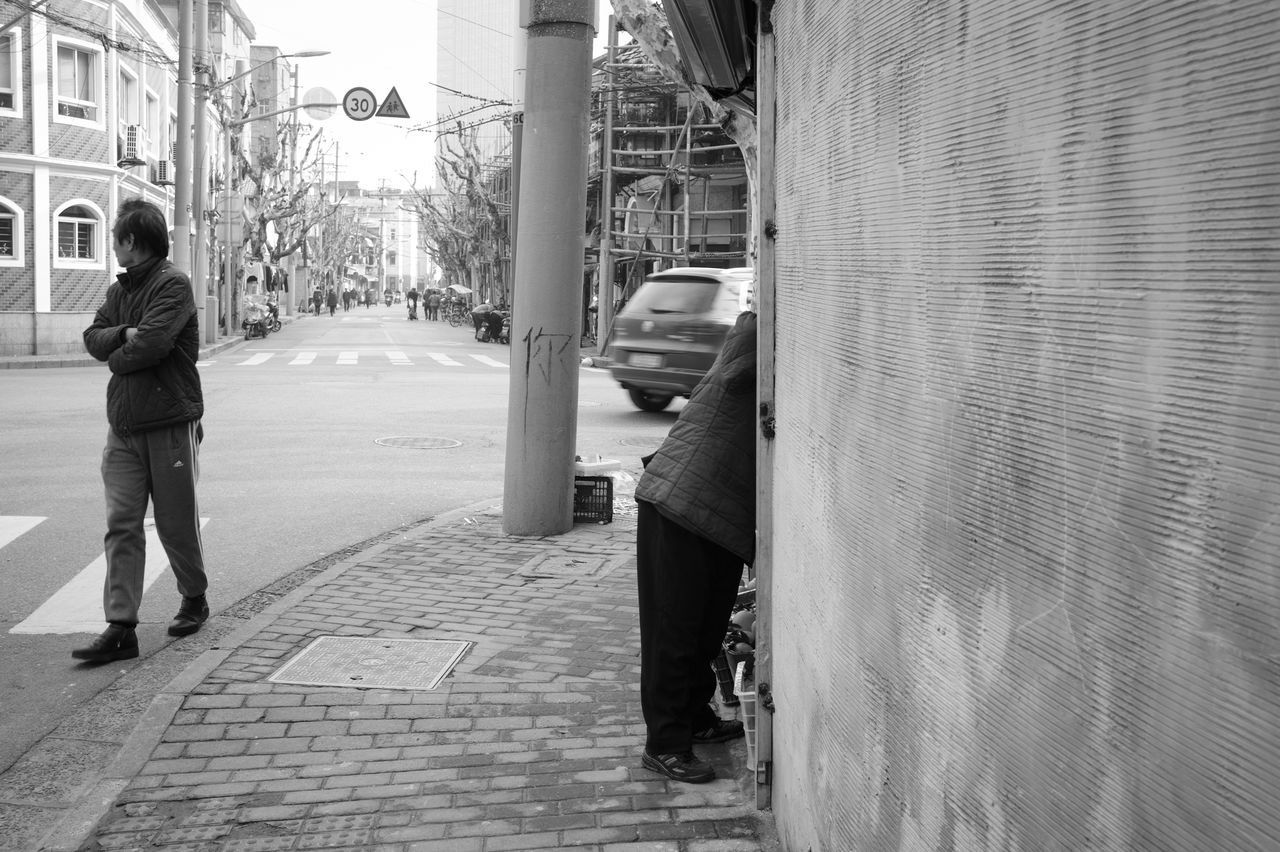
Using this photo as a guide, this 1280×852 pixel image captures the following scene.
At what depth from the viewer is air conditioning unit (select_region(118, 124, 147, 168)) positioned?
31.5m

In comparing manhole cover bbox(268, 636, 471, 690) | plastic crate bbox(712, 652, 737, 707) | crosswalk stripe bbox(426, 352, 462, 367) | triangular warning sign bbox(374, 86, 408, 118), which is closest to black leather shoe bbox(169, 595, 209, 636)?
manhole cover bbox(268, 636, 471, 690)

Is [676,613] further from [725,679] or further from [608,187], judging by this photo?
[608,187]

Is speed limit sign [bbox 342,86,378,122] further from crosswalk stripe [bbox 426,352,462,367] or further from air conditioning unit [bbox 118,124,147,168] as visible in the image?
crosswalk stripe [bbox 426,352,462,367]

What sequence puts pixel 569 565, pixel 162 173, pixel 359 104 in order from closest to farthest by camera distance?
pixel 569 565, pixel 359 104, pixel 162 173

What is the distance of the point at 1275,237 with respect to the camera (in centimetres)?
119

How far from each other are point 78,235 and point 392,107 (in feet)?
26.8

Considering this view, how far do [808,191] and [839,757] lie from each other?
136 cm

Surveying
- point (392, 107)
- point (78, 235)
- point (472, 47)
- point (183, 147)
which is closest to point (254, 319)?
point (78, 235)

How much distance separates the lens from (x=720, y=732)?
4.38m

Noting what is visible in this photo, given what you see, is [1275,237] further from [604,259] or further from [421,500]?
[604,259]

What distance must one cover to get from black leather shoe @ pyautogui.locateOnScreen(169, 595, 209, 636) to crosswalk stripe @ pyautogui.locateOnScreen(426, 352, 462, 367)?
20.6m

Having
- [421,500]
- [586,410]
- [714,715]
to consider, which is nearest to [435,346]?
[586,410]

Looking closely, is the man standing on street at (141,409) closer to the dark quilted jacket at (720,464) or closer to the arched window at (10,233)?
the dark quilted jacket at (720,464)

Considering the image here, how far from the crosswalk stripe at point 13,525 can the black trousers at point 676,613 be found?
5272 mm
